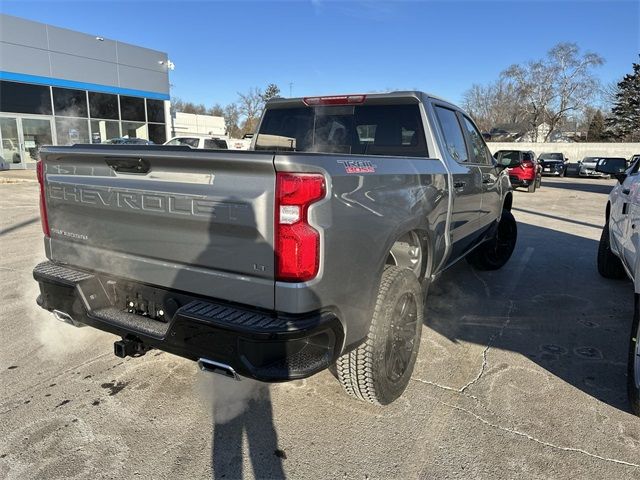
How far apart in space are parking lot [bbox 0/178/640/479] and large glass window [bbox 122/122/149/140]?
2394cm

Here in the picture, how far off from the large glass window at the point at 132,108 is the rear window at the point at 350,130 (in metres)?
24.5

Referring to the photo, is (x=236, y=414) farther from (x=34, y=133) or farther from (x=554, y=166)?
(x=554, y=166)

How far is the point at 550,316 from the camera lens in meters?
4.70

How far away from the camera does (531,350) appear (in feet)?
12.8

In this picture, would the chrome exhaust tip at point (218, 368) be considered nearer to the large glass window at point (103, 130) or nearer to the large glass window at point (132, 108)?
the large glass window at point (103, 130)

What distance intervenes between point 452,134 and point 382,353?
2.46 metres

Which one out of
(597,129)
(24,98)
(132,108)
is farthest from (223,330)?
(597,129)

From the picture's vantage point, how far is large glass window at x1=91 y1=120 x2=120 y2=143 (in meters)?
24.3

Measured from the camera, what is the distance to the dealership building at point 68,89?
20953mm

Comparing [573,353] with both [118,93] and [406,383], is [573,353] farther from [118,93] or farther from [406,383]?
[118,93]

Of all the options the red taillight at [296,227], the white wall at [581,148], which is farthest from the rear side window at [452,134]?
the white wall at [581,148]

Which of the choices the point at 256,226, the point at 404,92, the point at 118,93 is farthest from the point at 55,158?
the point at 118,93

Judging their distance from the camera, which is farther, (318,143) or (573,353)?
(318,143)

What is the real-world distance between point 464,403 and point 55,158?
3.09 meters
